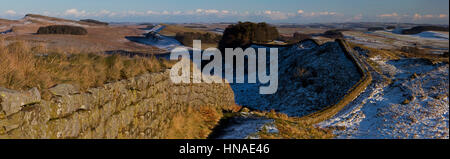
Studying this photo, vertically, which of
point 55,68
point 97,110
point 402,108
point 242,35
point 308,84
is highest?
point 242,35

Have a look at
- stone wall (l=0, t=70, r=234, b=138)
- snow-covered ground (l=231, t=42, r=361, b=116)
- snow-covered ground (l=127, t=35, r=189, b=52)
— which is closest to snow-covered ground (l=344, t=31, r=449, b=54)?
snow-covered ground (l=231, t=42, r=361, b=116)

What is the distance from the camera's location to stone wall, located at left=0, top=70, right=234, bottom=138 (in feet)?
11.4

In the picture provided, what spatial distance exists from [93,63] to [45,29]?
36.4 meters

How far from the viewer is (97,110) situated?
4.99 meters

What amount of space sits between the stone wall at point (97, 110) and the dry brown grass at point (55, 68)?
0.23m

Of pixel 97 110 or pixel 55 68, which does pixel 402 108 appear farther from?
pixel 55 68

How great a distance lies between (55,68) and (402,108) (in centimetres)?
1650

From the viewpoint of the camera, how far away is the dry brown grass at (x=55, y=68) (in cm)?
394

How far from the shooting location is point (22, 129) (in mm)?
3482

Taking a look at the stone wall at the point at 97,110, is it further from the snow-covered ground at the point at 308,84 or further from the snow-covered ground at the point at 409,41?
the snow-covered ground at the point at 409,41

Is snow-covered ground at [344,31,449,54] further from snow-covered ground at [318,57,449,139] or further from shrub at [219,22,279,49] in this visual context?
snow-covered ground at [318,57,449,139]

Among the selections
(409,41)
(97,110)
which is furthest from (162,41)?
(409,41)
